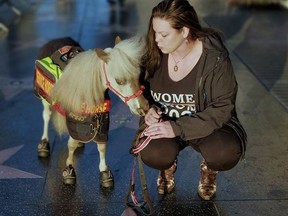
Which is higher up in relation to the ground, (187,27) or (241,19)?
(187,27)

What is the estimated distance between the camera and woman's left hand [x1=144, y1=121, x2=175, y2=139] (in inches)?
129

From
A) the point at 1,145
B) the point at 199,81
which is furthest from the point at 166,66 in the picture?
the point at 1,145

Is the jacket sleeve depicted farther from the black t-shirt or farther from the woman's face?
the woman's face

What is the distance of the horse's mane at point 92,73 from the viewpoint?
10.5 ft

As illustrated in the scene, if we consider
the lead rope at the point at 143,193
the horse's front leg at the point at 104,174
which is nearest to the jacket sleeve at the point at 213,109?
the lead rope at the point at 143,193

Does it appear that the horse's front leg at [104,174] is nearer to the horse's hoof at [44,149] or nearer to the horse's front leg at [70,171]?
the horse's front leg at [70,171]

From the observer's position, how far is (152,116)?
3332 millimetres

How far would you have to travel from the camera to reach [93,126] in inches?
140

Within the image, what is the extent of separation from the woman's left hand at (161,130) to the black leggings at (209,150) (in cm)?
12

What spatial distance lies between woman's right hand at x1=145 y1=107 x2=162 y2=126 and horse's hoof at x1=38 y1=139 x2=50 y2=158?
1.32m

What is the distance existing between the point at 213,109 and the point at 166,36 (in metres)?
0.58

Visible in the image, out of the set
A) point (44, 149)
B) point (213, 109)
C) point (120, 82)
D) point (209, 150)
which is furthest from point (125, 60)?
point (44, 149)

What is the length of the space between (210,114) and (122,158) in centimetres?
125

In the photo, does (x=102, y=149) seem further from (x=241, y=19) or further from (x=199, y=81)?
(x=241, y=19)
